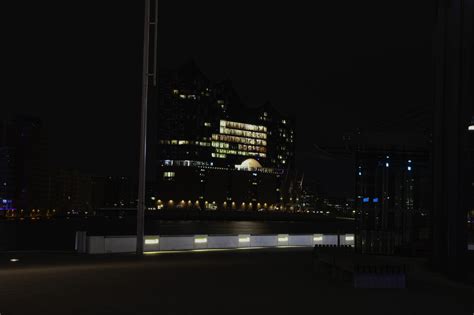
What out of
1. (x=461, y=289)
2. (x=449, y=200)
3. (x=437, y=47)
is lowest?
(x=461, y=289)

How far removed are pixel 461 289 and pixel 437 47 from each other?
8.14 meters

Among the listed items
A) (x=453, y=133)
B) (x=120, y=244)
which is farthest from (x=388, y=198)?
(x=120, y=244)

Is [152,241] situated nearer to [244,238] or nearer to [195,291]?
[244,238]

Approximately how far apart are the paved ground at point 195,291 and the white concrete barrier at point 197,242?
4212 mm

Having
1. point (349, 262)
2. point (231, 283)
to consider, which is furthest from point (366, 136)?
point (231, 283)

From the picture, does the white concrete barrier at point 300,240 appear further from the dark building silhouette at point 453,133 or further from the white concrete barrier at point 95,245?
the dark building silhouette at point 453,133

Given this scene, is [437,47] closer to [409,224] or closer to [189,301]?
[409,224]

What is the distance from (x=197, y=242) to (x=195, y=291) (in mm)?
16534

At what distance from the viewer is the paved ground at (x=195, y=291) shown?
42.3 ft

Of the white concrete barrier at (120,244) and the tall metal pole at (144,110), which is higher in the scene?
the tall metal pole at (144,110)

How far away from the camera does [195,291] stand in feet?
51.0

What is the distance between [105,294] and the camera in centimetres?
1457

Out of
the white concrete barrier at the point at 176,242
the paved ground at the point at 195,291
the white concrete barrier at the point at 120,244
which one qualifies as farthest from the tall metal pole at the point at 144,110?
the white concrete barrier at the point at 176,242

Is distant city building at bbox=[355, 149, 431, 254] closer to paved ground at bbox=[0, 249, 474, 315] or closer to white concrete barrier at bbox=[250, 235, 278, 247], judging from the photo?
white concrete barrier at bbox=[250, 235, 278, 247]
